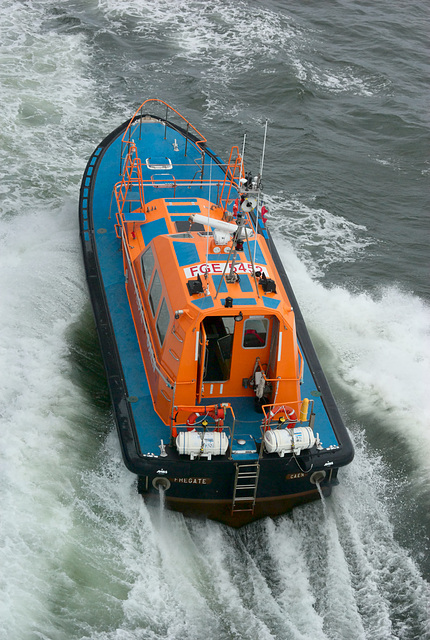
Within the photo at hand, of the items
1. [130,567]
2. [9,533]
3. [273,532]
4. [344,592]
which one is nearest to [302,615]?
[344,592]

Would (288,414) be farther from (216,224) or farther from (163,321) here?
(216,224)

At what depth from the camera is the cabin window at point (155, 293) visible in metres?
8.38

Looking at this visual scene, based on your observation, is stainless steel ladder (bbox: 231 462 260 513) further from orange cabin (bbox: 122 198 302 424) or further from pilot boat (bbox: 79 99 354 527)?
orange cabin (bbox: 122 198 302 424)

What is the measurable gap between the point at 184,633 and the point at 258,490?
1.57 m

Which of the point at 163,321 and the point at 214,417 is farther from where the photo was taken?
the point at 163,321

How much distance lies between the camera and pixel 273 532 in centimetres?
781

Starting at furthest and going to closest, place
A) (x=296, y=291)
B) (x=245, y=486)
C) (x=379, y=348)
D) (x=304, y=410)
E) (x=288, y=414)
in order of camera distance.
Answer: (x=296, y=291)
(x=379, y=348)
(x=288, y=414)
(x=304, y=410)
(x=245, y=486)

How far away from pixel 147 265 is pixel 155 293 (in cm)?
55

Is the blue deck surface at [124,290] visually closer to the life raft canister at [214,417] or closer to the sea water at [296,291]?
the life raft canister at [214,417]

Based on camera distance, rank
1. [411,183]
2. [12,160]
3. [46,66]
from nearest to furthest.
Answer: [12,160], [411,183], [46,66]

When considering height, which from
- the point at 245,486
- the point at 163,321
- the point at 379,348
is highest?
the point at 163,321

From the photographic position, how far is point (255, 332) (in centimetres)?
771

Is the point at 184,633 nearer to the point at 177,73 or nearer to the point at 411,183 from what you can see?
the point at 411,183

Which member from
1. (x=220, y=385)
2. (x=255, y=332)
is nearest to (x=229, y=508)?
(x=220, y=385)
